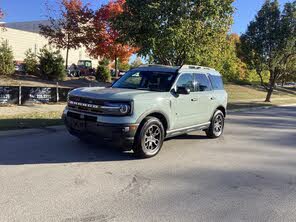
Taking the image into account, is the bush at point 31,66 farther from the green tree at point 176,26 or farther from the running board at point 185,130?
the running board at point 185,130

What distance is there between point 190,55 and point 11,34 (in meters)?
46.4

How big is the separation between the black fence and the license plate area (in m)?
7.67

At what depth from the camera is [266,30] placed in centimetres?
2567

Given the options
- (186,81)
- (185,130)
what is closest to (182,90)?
(186,81)

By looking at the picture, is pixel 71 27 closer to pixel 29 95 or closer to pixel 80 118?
pixel 29 95

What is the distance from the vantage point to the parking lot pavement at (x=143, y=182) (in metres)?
4.32

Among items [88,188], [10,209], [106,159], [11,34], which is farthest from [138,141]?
[11,34]

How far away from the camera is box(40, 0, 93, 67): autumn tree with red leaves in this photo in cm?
2581

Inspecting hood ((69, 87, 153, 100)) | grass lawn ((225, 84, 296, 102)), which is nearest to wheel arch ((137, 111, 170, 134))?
hood ((69, 87, 153, 100))

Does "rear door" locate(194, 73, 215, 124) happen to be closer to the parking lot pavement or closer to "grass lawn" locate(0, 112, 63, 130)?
the parking lot pavement

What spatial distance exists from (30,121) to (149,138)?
15.8 feet

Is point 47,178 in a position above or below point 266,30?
below

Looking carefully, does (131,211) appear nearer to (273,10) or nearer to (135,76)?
(135,76)

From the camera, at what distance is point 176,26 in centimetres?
1441
